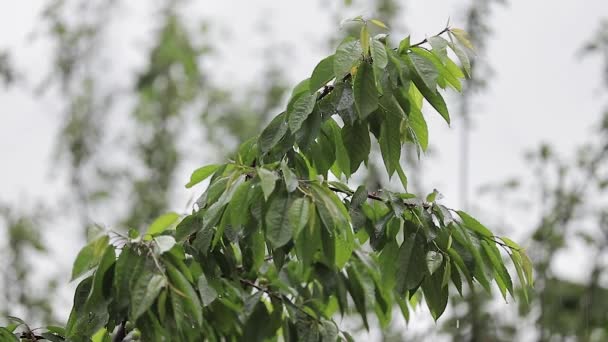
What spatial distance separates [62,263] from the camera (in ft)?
23.9

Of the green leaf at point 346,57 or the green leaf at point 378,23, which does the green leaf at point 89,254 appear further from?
the green leaf at point 378,23

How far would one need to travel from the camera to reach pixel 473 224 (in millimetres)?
1653

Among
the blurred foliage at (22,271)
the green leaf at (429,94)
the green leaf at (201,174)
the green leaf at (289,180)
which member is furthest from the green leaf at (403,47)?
the blurred foliage at (22,271)

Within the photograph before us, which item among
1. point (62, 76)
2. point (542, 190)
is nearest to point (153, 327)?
point (542, 190)

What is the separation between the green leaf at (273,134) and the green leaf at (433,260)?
298 millimetres

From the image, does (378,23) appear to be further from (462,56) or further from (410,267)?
(410,267)

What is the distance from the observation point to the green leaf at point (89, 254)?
4.63 feet

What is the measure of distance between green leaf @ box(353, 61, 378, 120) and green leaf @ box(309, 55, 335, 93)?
0.21 feet

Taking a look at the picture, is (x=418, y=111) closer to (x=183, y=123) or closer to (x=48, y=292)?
(x=48, y=292)

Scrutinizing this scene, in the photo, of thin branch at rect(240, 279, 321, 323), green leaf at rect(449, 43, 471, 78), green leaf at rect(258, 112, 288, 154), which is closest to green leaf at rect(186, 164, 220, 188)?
green leaf at rect(258, 112, 288, 154)

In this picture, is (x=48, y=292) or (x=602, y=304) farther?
(x=48, y=292)

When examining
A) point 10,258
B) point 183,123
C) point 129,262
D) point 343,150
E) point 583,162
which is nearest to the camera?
point 129,262

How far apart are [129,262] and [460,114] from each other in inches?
132

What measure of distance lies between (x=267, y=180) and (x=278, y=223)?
0.06 meters
